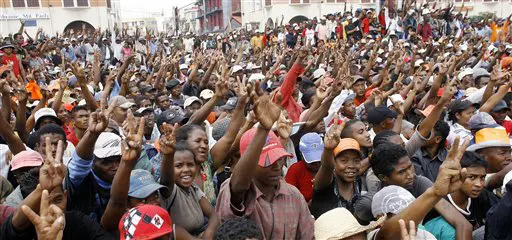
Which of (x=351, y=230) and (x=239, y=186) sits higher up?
(x=239, y=186)

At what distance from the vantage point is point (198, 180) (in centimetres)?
347

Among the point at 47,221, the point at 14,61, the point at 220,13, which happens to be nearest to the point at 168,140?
the point at 47,221

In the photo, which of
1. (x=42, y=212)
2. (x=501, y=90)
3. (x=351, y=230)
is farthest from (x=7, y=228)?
(x=501, y=90)

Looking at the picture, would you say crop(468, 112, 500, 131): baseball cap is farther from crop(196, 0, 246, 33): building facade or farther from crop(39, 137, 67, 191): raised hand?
crop(196, 0, 246, 33): building facade

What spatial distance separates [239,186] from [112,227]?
778mm

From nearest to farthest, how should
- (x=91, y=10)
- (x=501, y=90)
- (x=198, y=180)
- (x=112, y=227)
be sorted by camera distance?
1. (x=112, y=227)
2. (x=198, y=180)
3. (x=501, y=90)
4. (x=91, y=10)

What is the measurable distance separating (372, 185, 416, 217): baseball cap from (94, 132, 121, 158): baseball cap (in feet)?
5.02

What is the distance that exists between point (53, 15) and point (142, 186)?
41302mm

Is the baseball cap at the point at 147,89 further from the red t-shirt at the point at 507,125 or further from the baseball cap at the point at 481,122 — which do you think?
the red t-shirt at the point at 507,125

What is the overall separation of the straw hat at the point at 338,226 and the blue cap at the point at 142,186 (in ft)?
2.93

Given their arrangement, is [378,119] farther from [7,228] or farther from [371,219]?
[7,228]

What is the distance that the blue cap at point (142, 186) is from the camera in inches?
110

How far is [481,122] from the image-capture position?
172 inches

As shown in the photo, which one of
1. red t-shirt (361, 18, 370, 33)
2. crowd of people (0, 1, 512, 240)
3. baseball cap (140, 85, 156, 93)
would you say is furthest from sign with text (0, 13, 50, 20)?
crowd of people (0, 1, 512, 240)
